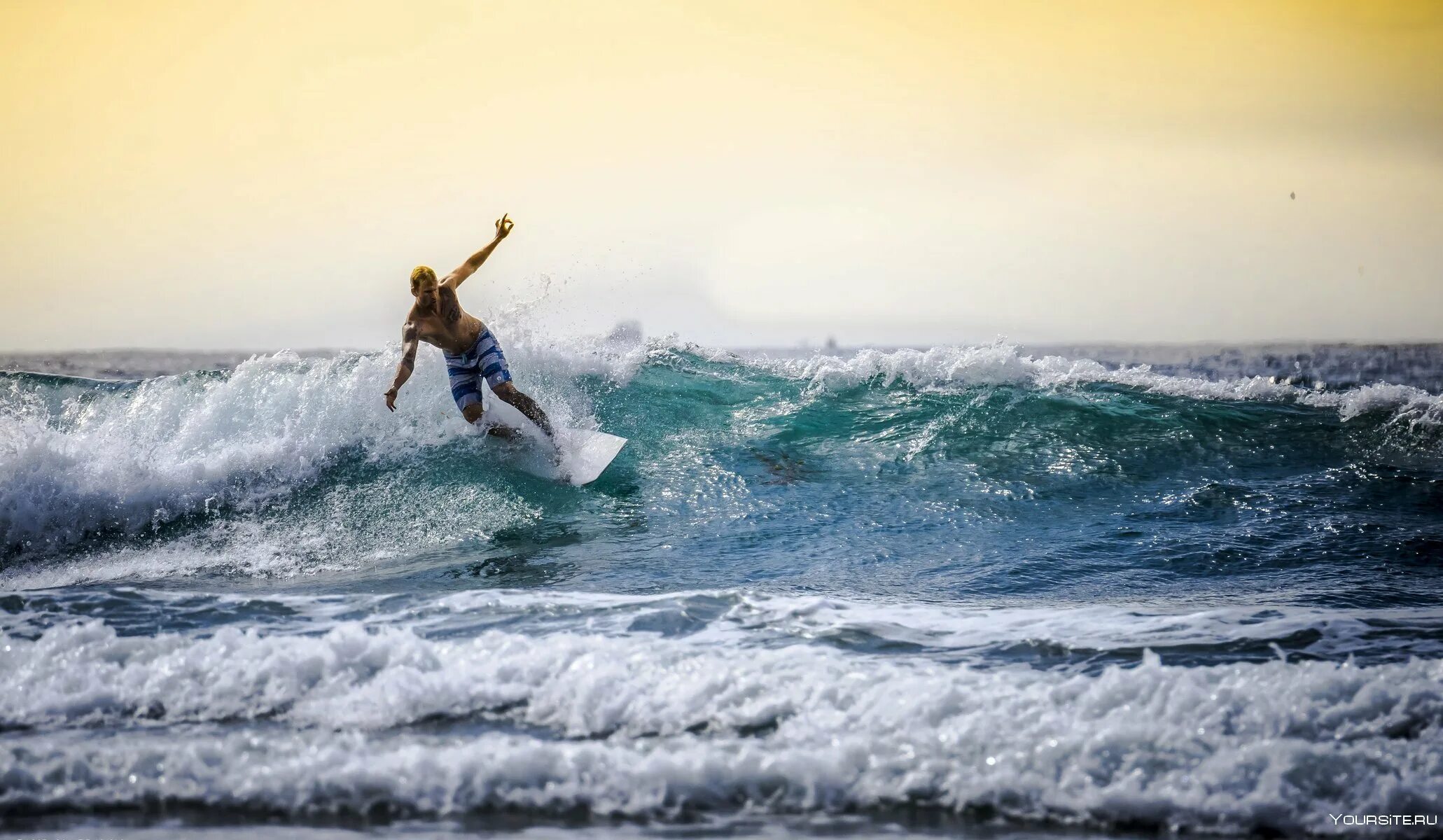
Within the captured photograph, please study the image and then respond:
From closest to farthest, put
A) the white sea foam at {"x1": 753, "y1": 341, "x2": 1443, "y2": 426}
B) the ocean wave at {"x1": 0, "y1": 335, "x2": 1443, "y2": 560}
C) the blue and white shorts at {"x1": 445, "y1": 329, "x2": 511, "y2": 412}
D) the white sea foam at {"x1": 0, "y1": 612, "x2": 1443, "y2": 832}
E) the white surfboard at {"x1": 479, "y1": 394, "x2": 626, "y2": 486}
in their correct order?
the white sea foam at {"x1": 0, "y1": 612, "x2": 1443, "y2": 832}, the ocean wave at {"x1": 0, "y1": 335, "x2": 1443, "y2": 560}, the blue and white shorts at {"x1": 445, "y1": 329, "x2": 511, "y2": 412}, the white surfboard at {"x1": 479, "y1": 394, "x2": 626, "y2": 486}, the white sea foam at {"x1": 753, "y1": 341, "x2": 1443, "y2": 426}

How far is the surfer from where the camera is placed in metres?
7.41

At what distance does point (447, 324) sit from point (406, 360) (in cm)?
65

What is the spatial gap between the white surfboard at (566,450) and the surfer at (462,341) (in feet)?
0.53

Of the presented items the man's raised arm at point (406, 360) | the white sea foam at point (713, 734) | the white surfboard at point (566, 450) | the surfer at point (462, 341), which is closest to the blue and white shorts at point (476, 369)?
the surfer at point (462, 341)

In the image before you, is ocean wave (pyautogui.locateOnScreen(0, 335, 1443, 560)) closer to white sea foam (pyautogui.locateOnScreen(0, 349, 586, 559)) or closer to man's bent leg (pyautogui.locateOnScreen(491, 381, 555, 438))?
white sea foam (pyautogui.locateOnScreen(0, 349, 586, 559))

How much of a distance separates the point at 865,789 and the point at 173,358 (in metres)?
41.0

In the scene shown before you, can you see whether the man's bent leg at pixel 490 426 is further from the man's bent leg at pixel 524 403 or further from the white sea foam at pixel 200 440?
the white sea foam at pixel 200 440

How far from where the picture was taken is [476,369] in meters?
8.02

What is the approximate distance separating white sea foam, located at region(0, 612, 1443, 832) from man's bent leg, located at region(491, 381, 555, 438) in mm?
4078

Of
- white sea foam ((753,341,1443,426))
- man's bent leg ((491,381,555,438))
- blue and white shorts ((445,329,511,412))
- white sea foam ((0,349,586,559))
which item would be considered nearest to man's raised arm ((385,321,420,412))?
blue and white shorts ((445,329,511,412))

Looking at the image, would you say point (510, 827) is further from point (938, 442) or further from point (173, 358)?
point (173, 358)

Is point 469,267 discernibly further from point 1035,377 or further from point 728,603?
point 1035,377

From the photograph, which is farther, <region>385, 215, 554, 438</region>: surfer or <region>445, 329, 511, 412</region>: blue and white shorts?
<region>445, 329, 511, 412</region>: blue and white shorts

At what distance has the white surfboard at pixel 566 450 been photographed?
26.4 feet
